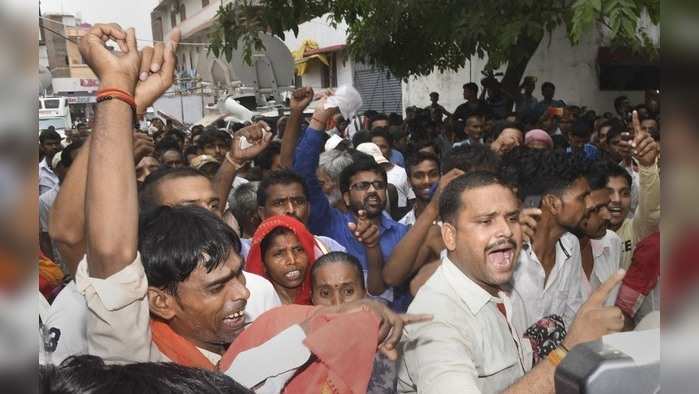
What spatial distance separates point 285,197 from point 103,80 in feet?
6.42

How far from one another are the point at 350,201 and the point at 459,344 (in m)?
2.01

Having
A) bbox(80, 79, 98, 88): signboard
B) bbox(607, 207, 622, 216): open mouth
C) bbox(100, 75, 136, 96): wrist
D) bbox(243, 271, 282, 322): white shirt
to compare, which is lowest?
bbox(243, 271, 282, 322): white shirt

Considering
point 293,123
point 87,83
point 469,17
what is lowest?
point 293,123

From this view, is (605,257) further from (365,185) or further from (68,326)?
(68,326)

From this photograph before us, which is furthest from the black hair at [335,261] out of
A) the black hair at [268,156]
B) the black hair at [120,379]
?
the black hair at [268,156]

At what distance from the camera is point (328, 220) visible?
3.65 meters

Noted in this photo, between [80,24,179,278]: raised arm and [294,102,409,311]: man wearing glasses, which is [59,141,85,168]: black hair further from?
[80,24,179,278]: raised arm

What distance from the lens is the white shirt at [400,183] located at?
16.9 feet

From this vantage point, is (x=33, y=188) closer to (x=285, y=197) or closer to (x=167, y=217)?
(x=167, y=217)

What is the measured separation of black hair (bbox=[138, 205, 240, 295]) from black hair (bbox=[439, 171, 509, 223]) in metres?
0.68

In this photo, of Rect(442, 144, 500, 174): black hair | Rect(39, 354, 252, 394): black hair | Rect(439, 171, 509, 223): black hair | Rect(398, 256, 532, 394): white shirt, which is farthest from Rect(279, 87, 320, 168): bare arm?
Rect(39, 354, 252, 394): black hair

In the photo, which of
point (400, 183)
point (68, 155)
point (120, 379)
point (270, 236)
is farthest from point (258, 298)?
point (68, 155)

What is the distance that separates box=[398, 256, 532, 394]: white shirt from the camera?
162 cm

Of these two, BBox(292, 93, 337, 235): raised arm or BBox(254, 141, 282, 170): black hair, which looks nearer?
BBox(292, 93, 337, 235): raised arm
